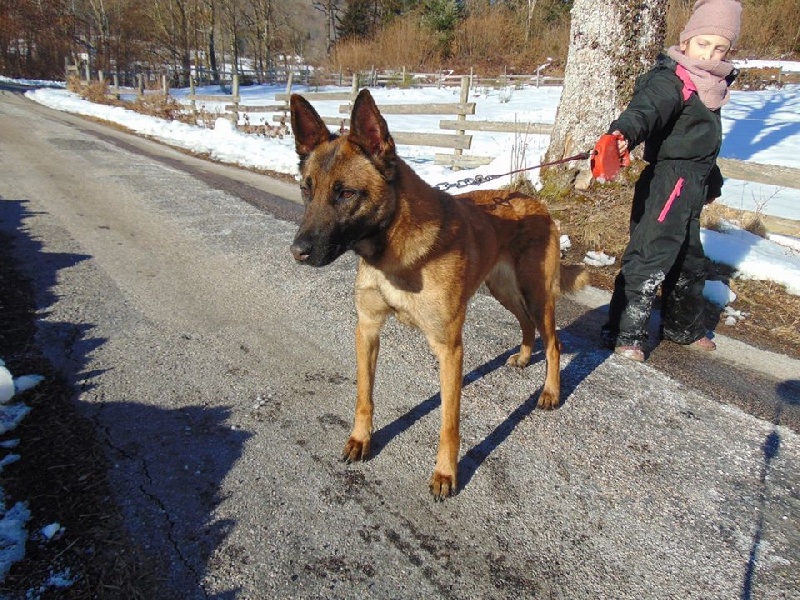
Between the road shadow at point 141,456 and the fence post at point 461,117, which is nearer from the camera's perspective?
the road shadow at point 141,456

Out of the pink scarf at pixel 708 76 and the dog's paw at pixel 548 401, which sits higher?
the pink scarf at pixel 708 76

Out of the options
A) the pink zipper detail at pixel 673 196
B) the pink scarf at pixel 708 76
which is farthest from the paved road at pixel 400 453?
the pink scarf at pixel 708 76

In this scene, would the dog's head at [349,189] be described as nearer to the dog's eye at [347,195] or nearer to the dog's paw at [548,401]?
the dog's eye at [347,195]

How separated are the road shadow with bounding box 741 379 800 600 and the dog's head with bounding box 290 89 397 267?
2217 millimetres

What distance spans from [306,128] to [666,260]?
305cm

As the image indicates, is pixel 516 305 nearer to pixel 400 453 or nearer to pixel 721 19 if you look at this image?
pixel 400 453

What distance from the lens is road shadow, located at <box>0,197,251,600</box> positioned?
6.59ft

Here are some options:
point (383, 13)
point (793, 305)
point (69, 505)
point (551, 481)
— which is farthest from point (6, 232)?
point (383, 13)

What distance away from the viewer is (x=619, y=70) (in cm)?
666

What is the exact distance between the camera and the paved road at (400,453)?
2021 millimetres

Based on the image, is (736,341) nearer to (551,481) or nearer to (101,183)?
(551,481)

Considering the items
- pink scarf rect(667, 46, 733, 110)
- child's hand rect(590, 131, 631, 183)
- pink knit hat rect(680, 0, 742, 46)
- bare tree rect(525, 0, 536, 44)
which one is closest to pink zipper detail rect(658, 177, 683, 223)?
pink scarf rect(667, 46, 733, 110)

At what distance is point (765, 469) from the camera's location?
2.67 meters

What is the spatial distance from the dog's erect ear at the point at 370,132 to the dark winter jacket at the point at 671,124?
72.0 inches
